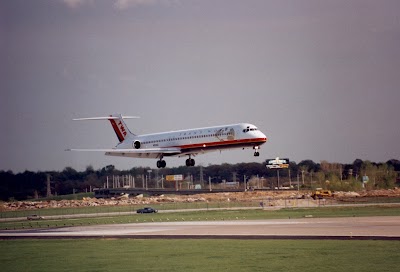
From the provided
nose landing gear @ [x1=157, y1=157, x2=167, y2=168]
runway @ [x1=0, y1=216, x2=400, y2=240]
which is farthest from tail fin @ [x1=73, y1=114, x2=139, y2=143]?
runway @ [x1=0, y1=216, x2=400, y2=240]

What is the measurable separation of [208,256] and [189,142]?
4814cm

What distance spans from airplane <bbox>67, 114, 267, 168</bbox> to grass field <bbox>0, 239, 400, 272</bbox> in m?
32.4

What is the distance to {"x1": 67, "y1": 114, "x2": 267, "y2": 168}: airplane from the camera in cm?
8862

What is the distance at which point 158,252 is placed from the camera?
49812 mm

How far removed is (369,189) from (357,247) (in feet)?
420

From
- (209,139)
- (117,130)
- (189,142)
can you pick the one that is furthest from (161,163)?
(117,130)

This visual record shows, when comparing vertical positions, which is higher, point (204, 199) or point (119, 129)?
point (119, 129)

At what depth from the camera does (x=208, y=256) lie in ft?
152

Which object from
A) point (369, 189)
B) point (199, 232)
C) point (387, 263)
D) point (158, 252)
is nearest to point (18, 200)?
point (369, 189)

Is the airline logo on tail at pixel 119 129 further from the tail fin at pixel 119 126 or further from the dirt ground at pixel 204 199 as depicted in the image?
the dirt ground at pixel 204 199

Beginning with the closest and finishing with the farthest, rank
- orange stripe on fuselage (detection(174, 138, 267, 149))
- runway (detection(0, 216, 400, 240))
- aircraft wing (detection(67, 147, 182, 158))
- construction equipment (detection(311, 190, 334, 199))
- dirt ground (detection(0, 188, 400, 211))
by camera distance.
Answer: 1. runway (detection(0, 216, 400, 240))
2. orange stripe on fuselage (detection(174, 138, 267, 149))
3. aircraft wing (detection(67, 147, 182, 158))
4. construction equipment (detection(311, 190, 334, 199))
5. dirt ground (detection(0, 188, 400, 211))

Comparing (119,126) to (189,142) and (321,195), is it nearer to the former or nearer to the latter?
(189,142)

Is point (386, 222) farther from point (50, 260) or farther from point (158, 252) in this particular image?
point (50, 260)

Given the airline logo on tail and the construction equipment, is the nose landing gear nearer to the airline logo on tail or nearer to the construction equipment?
the airline logo on tail
